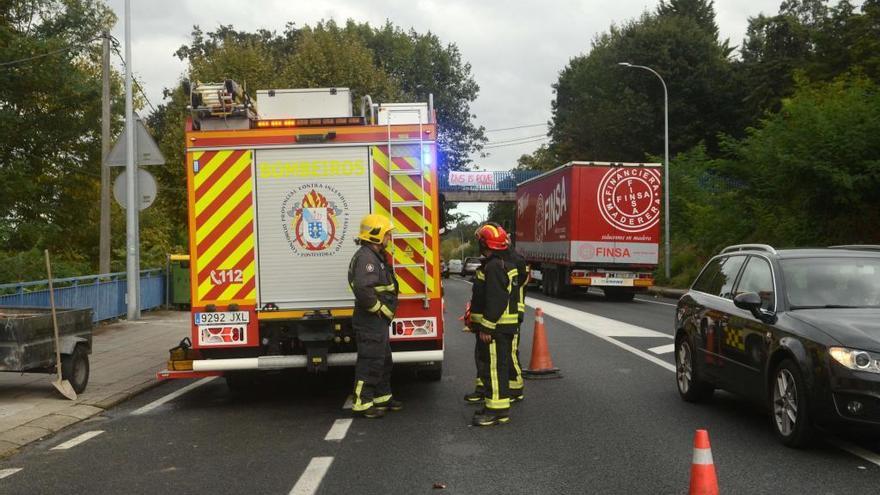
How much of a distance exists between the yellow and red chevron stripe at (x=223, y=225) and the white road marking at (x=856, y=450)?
4927mm

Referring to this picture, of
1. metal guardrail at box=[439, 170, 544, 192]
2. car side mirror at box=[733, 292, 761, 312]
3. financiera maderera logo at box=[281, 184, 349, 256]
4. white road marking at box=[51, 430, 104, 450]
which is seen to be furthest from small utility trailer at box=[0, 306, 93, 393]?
metal guardrail at box=[439, 170, 544, 192]

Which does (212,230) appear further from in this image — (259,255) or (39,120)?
(39,120)

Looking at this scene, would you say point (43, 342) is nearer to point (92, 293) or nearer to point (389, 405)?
point (389, 405)

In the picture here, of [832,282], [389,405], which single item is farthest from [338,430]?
[832,282]

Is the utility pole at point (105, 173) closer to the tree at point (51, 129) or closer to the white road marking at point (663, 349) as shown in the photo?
the tree at point (51, 129)

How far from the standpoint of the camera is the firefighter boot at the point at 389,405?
8120 mm

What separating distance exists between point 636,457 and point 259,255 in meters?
3.88

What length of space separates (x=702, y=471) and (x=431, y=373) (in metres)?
5.48

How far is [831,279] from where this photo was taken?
7168 mm

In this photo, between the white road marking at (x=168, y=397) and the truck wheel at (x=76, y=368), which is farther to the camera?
the truck wheel at (x=76, y=368)

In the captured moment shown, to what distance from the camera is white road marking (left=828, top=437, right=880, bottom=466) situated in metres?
6.16

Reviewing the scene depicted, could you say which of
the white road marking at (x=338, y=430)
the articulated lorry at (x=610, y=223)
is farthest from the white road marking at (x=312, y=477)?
the articulated lorry at (x=610, y=223)

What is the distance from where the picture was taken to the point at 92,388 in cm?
980

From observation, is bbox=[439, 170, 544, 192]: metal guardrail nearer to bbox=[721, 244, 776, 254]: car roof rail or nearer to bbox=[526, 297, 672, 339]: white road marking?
bbox=[526, 297, 672, 339]: white road marking
